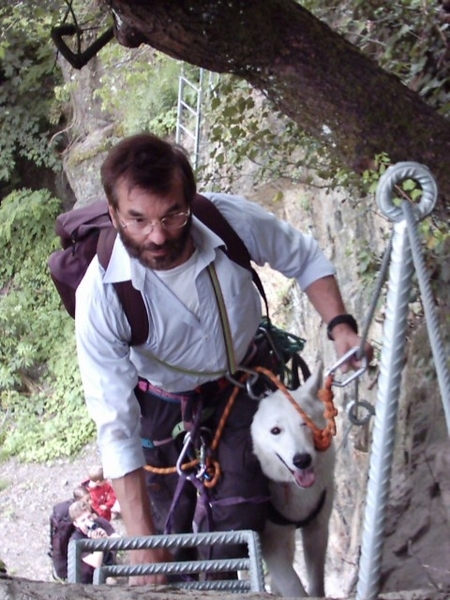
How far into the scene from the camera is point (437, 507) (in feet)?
12.1

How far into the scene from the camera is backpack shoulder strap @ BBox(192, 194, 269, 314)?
2.72 m

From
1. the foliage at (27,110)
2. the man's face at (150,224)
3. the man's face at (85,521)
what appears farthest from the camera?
the foliage at (27,110)

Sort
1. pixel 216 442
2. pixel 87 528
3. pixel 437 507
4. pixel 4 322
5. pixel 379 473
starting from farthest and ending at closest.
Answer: pixel 4 322, pixel 87 528, pixel 437 507, pixel 216 442, pixel 379 473

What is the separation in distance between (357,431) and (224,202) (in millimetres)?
3330

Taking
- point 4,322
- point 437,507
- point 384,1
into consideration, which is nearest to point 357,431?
point 437,507

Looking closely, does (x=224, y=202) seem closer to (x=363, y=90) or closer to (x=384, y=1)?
(x=363, y=90)

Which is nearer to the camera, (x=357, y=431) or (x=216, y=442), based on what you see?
(x=216, y=442)

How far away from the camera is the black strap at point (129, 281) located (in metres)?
2.54

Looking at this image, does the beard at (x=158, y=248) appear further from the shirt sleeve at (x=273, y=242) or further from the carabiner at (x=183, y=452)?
the carabiner at (x=183, y=452)

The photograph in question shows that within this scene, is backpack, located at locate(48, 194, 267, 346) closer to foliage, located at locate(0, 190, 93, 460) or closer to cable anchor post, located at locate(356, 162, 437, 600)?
cable anchor post, located at locate(356, 162, 437, 600)

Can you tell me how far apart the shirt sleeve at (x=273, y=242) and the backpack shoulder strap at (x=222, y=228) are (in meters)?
0.05

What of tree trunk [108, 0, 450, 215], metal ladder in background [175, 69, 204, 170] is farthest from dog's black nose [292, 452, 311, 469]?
metal ladder in background [175, 69, 204, 170]

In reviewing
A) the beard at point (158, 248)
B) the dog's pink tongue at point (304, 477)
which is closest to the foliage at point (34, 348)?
the dog's pink tongue at point (304, 477)

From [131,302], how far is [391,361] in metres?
1.40
